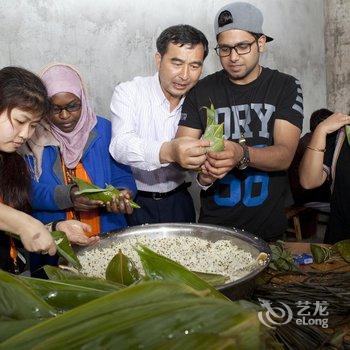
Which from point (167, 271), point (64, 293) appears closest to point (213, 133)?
point (167, 271)

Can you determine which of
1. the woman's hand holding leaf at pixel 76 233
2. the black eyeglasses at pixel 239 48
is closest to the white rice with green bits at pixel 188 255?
the woman's hand holding leaf at pixel 76 233

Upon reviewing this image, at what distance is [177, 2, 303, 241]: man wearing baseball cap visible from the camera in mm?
1950

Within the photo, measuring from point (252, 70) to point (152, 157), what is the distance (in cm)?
55

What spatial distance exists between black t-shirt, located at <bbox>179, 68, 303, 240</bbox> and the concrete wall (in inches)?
142

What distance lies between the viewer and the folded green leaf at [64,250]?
140 centimetres

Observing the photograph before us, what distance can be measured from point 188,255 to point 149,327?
104cm

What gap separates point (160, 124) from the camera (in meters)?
2.26

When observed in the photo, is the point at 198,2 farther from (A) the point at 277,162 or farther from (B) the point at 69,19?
(A) the point at 277,162

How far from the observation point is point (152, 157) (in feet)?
6.44

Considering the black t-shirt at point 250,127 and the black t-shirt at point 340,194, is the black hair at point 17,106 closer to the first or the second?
the black t-shirt at point 250,127

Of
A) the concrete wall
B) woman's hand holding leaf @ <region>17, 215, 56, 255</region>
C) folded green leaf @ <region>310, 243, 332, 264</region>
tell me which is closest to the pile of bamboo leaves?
woman's hand holding leaf @ <region>17, 215, 56, 255</region>

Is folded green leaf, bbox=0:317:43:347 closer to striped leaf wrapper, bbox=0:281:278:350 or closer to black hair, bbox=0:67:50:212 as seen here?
striped leaf wrapper, bbox=0:281:278:350

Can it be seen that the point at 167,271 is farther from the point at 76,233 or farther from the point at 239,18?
the point at 239,18

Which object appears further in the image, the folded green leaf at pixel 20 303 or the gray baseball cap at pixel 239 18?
the gray baseball cap at pixel 239 18
